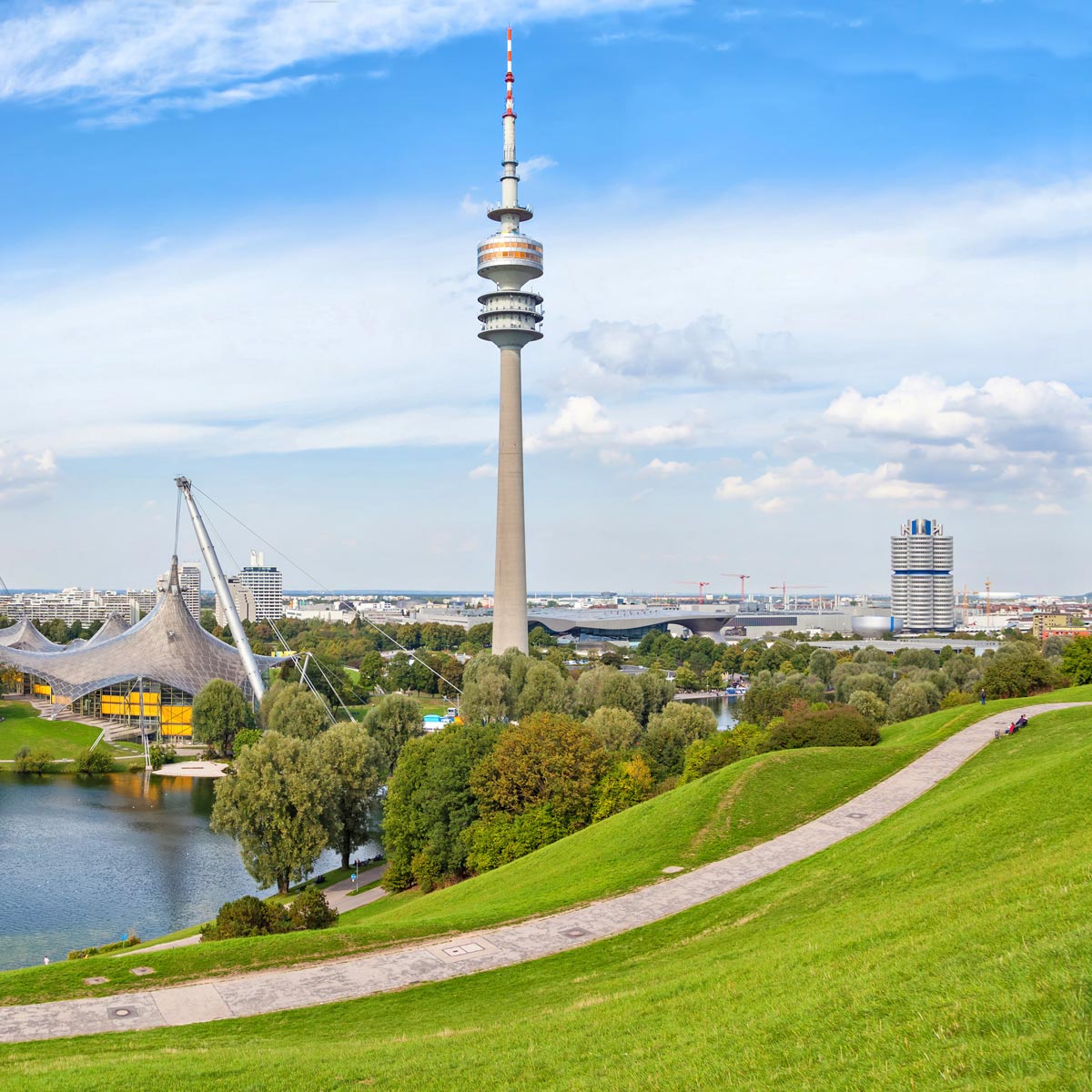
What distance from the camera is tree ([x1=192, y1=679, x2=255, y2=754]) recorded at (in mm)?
68312

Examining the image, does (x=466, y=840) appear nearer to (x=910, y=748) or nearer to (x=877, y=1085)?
(x=910, y=748)

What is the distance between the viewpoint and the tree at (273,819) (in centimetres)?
3556

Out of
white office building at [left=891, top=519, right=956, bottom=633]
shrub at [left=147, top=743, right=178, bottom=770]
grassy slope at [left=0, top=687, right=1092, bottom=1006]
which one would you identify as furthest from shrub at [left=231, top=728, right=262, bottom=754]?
white office building at [left=891, top=519, right=956, bottom=633]

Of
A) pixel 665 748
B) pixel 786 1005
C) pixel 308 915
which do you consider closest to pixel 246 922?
pixel 308 915

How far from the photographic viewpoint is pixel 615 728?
48500mm

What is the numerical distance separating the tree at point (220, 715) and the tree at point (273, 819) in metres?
32.8

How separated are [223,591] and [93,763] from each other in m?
17.1

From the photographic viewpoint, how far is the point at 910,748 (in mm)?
31062

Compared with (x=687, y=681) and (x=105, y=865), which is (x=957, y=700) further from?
(x=687, y=681)

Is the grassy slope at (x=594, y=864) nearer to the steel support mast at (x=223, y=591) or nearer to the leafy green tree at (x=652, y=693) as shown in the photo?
the leafy green tree at (x=652, y=693)

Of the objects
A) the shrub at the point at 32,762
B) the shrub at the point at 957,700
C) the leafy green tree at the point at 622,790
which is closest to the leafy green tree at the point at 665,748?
the leafy green tree at the point at 622,790

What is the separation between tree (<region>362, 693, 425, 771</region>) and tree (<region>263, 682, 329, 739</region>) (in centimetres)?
516

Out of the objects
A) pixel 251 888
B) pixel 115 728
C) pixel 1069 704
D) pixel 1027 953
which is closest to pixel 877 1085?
pixel 1027 953

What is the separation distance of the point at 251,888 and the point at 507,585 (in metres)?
51.0
